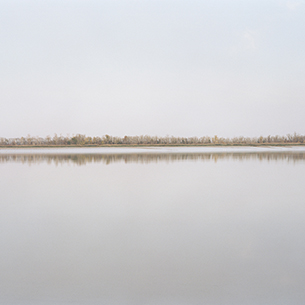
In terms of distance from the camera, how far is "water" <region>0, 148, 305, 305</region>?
5.90 feet

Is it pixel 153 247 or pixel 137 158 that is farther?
pixel 137 158

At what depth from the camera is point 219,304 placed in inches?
66.5

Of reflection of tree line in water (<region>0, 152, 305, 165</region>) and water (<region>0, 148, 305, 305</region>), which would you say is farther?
reflection of tree line in water (<region>0, 152, 305, 165</region>)

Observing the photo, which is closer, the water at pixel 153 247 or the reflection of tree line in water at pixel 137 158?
the water at pixel 153 247

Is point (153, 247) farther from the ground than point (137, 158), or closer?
closer

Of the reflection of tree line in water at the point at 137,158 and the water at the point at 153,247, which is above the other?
the reflection of tree line in water at the point at 137,158

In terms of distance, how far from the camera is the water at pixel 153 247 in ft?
5.90

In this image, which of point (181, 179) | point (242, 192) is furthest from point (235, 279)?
point (181, 179)

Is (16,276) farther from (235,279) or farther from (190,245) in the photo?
(235,279)

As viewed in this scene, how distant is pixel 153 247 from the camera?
244 cm

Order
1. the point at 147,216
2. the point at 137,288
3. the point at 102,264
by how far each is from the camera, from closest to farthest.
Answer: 1. the point at 137,288
2. the point at 102,264
3. the point at 147,216

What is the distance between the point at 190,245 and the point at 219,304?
0.79 metres

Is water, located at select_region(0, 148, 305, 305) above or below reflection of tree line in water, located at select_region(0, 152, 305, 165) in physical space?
below

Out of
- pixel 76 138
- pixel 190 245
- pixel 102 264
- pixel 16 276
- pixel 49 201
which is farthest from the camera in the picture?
pixel 76 138
